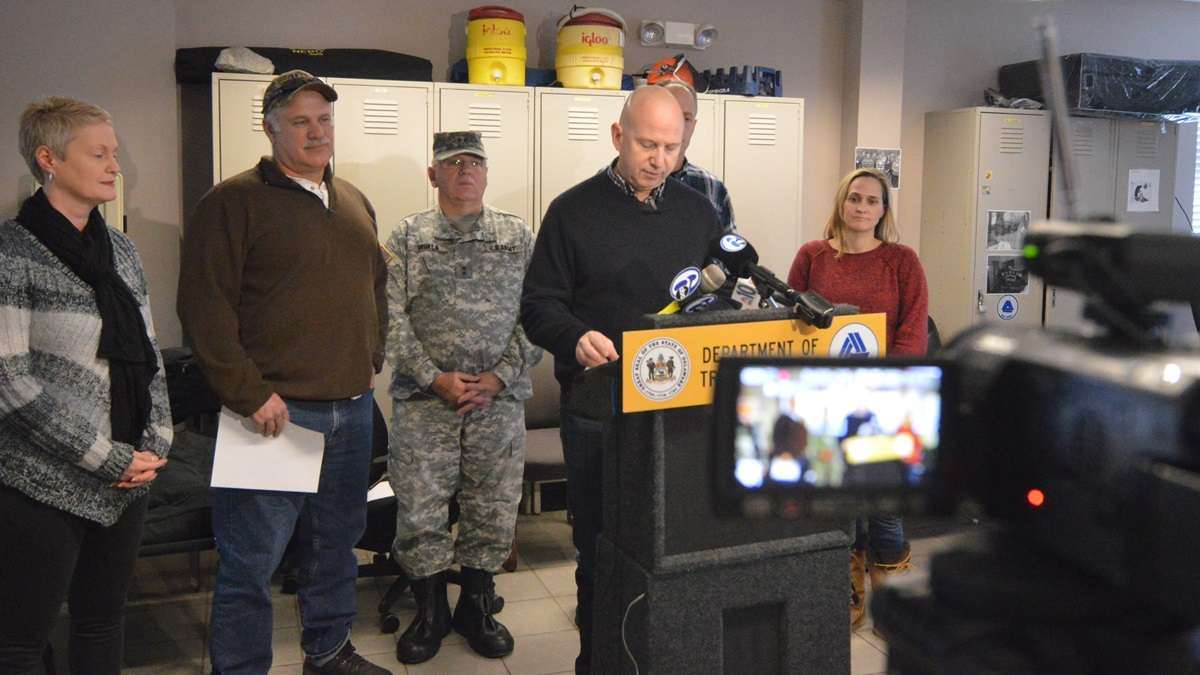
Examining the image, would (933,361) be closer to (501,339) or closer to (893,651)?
(893,651)

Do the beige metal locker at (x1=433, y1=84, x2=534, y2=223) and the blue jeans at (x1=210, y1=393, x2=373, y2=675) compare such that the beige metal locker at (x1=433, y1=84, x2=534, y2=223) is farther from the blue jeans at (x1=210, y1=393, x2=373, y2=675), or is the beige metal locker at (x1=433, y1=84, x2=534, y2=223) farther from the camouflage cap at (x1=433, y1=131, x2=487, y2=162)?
the blue jeans at (x1=210, y1=393, x2=373, y2=675)

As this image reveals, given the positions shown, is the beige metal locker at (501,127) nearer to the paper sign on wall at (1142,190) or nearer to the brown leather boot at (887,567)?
the brown leather boot at (887,567)

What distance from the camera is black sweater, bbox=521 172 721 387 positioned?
236cm

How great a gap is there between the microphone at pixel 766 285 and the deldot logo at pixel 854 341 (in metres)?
0.06

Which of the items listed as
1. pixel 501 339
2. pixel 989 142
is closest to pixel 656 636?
pixel 501 339

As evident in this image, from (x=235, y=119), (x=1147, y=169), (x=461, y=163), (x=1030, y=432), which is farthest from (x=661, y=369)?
(x=1147, y=169)

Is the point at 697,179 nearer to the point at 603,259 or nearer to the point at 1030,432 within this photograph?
the point at 603,259

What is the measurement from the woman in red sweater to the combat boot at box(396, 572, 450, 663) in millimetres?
1366

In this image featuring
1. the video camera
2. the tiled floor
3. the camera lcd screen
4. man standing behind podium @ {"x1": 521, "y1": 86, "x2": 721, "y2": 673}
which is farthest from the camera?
the tiled floor

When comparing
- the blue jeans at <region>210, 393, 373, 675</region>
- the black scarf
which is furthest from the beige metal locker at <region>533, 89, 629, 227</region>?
the black scarf

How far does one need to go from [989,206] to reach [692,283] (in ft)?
13.9

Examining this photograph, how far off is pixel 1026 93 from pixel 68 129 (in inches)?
204

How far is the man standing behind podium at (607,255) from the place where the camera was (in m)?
2.33

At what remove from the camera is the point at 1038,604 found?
0.90 metres
